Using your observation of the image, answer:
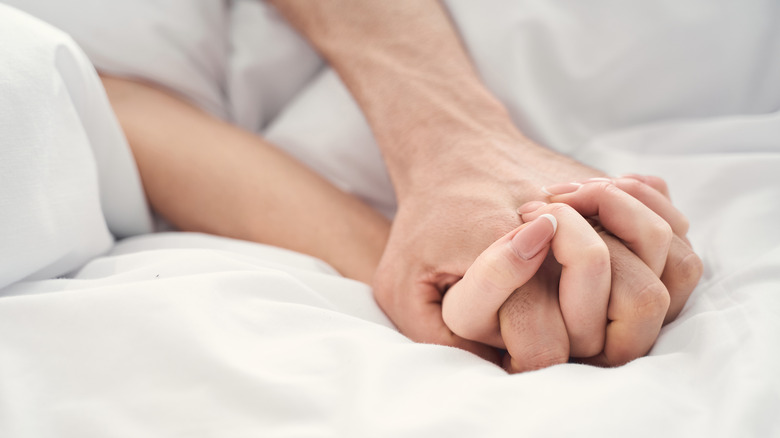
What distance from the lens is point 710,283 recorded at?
563 millimetres

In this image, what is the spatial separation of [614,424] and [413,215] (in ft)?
1.17

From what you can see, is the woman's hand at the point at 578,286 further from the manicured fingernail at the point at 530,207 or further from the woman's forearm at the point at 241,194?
the woman's forearm at the point at 241,194

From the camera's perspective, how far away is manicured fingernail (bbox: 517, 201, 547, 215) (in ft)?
1.85

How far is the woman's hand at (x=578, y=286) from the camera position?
1.58ft

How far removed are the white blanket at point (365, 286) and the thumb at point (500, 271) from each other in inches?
1.6

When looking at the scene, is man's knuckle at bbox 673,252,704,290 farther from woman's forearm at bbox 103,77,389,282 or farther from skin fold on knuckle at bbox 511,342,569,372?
woman's forearm at bbox 103,77,389,282

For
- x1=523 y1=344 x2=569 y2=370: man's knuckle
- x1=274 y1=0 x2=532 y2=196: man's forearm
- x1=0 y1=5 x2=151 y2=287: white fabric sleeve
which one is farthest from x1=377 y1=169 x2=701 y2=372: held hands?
x1=0 y1=5 x2=151 y2=287: white fabric sleeve

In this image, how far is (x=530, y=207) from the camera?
569 millimetres

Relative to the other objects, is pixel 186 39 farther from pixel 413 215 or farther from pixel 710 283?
pixel 710 283

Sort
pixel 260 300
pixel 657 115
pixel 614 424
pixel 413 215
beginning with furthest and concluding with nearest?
pixel 657 115 → pixel 413 215 → pixel 260 300 → pixel 614 424

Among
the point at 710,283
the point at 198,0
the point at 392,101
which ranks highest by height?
the point at 198,0

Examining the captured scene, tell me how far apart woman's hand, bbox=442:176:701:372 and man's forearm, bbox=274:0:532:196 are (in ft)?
0.70

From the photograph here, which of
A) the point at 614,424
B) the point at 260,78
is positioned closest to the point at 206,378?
the point at 614,424

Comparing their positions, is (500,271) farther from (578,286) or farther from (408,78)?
(408,78)
